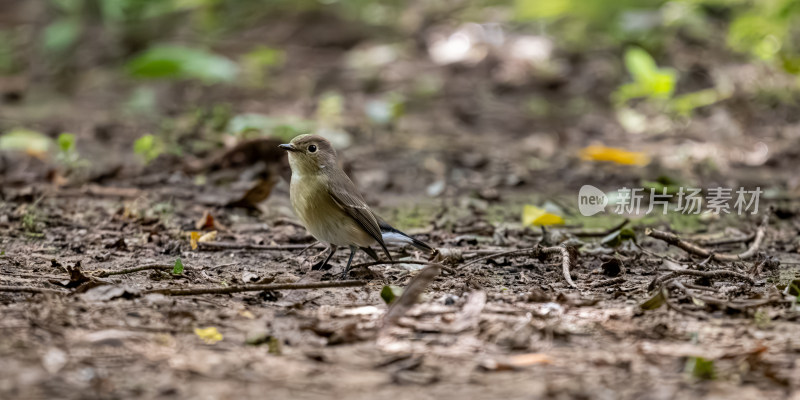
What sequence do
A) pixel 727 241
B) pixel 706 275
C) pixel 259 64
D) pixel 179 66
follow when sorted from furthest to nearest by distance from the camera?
pixel 259 64 → pixel 179 66 → pixel 727 241 → pixel 706 275

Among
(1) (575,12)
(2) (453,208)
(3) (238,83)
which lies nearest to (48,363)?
(2) (453,208)

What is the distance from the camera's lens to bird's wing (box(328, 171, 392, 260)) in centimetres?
431

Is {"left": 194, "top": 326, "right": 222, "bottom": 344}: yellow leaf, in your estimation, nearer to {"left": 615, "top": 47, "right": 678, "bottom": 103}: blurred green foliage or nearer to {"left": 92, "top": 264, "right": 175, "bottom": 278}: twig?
{"left": 92, "top": 264, "right": 175, "bottom": 278}: twig

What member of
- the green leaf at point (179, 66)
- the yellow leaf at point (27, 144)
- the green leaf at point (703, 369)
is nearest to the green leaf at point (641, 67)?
the green leaf at point (179, 66)

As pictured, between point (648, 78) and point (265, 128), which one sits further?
point (648, 78)

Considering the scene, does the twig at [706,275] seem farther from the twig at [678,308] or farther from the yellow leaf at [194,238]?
the yellow leaf at [194,238]

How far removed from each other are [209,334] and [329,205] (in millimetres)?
1435

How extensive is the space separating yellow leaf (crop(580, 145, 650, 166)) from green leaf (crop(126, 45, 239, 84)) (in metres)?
3.61

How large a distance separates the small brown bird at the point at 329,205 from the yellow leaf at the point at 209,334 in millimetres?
1173

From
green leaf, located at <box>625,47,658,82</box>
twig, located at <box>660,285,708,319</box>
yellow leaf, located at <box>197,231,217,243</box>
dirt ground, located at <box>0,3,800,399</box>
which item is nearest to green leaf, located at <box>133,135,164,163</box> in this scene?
dirt ground, located at <box>0,3,800,399</box>

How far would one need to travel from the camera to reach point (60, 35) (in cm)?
960

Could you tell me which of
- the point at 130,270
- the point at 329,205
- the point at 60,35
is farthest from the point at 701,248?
the point at 60,35

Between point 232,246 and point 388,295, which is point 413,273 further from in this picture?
point 232,246

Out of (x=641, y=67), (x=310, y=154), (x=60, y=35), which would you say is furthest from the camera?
(x=60, y=35)
